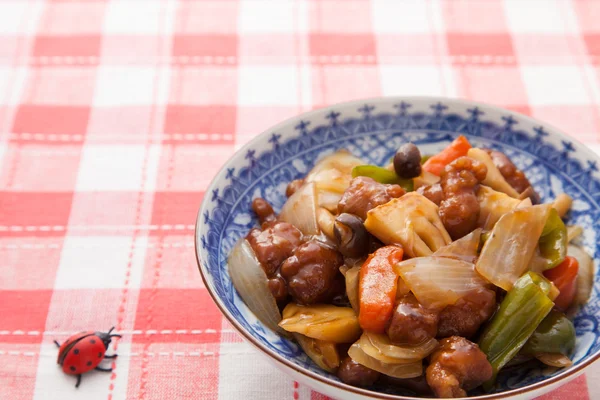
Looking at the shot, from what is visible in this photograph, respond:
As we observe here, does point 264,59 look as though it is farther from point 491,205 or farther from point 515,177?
point 491,205

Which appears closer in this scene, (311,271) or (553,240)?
(311,271)

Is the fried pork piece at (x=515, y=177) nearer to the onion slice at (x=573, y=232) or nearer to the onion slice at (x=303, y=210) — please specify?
the onion slice at (x=573, y=232)

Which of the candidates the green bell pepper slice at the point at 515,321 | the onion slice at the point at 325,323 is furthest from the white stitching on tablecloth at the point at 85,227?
the green bell pepper slice at the point at 515,321

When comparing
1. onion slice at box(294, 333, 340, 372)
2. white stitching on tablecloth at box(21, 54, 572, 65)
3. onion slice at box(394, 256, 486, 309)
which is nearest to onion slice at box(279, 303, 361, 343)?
onion slice at box(294, 333, 340, 372)

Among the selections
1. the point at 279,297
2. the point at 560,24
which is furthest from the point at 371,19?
the point at 279,297

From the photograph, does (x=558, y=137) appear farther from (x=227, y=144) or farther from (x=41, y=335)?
(x=41, y=335)

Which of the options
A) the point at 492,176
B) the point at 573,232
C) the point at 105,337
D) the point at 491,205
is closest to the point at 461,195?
the point at 491,205
